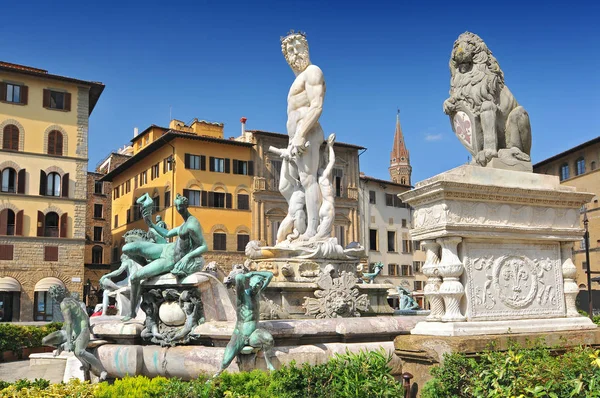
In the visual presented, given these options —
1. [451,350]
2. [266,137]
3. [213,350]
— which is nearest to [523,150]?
[451,350]

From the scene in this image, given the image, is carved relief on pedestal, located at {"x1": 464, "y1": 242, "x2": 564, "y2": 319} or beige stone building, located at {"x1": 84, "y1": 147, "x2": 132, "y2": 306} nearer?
carved relief on pedestal, located at {"x1": 464, "y1": 242, "x2": 564, "y2": 319}

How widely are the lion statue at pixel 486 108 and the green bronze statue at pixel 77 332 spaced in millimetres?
5256

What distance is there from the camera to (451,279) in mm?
6164

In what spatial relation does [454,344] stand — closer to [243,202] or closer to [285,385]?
[285,385]

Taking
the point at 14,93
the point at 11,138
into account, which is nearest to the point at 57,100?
the point at 14,93

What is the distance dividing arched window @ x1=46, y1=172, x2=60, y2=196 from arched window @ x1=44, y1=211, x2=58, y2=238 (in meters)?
1.41

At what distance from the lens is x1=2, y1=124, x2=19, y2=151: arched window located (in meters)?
42.3

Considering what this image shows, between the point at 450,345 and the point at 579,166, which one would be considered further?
the point at 579,166

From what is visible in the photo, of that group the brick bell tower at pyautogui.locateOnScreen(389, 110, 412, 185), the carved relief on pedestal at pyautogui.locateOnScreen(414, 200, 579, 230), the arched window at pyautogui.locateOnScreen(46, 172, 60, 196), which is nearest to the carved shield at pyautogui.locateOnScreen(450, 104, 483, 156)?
the carved relief on pedestal at pyautogui.locateOnScreen(414, 200, 579, 230)

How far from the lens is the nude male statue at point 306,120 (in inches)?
465

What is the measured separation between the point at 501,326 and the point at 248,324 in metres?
2.61

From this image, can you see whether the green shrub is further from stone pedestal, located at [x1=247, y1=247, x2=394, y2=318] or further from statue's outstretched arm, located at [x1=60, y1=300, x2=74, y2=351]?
stone pedestal, located at [x1=247, y1=247, x2=394, y2=318]

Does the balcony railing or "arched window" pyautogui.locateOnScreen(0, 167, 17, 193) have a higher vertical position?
Answer: "arched window" pyautogui.locateOnScreen(0, 167, 17, 193)

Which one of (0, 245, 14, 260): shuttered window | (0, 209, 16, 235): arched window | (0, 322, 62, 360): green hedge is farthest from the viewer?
(0, 209, 16, 235): arched window
